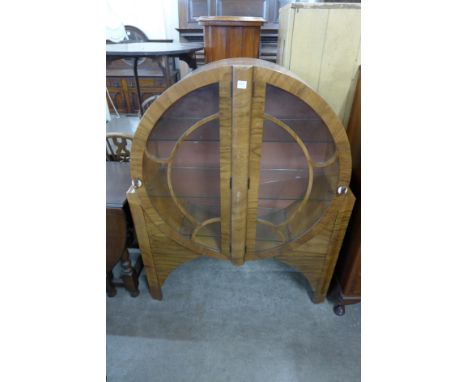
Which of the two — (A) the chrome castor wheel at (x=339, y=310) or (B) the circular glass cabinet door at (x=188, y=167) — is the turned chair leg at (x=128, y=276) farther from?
(A) the chrome castor wheel at (x=339, y=310)

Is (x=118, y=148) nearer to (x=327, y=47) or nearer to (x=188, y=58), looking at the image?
(x=327, y=47)

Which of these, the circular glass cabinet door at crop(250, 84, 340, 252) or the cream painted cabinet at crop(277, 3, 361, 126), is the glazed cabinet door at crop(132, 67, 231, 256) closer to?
the circular glass cabinet door at crop(250, 84, 340, 252)

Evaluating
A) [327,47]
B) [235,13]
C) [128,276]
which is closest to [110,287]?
[128,276]

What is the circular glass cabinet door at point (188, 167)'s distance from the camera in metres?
0.87

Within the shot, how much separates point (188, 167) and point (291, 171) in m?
0.36

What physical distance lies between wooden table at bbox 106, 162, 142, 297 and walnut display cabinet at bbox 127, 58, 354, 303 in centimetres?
8

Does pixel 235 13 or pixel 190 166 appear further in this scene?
pixel 235 13

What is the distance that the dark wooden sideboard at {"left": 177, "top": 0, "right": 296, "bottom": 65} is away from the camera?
2764 millimetres

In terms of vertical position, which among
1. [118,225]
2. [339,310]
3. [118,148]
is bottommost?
[339,310]

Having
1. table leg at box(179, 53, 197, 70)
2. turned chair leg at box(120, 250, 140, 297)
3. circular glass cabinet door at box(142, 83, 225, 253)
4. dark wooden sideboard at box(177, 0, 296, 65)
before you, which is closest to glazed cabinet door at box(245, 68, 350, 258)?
circular glass cabinet door at box(142, 83, 225, 253)

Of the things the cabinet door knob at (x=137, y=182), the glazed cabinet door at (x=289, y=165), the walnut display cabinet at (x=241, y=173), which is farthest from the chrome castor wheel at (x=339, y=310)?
A: the cabinet door knob at (x=137, y=182)

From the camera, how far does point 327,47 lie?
101cm

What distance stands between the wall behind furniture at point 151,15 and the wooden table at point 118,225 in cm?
261
